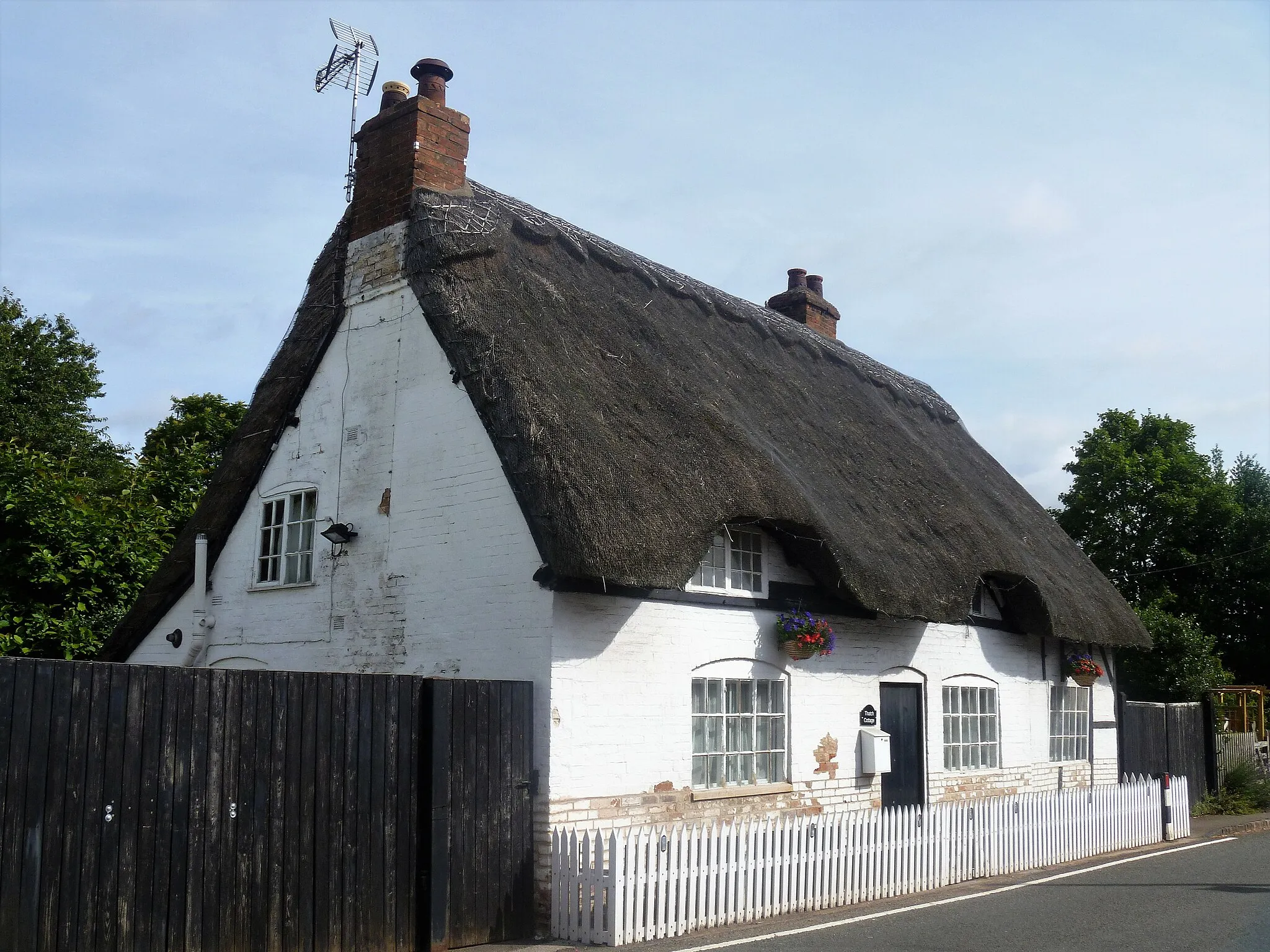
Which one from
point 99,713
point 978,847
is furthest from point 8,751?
point 978,847

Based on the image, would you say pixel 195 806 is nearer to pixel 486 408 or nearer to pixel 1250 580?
pixel 486 408

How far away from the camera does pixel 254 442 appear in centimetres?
1344

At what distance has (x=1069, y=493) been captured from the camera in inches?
1577

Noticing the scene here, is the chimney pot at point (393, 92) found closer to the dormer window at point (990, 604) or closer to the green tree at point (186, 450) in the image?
the green tree at point (186, 450)

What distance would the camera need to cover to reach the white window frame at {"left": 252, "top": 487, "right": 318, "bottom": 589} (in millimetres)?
12250

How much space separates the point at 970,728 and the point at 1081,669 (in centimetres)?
291

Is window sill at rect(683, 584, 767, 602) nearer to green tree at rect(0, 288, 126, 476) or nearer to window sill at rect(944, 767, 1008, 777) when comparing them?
window sill at rect(944, 767, 1008, 777)

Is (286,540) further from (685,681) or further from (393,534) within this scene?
(685,681)

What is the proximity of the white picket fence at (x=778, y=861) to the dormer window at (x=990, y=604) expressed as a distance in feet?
8.36

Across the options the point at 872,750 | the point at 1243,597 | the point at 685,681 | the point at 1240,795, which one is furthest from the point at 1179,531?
the point at 685,681

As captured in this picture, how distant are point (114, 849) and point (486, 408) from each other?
4.83 m

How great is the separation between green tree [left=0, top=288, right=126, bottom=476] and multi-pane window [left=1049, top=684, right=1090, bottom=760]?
78.1 ft

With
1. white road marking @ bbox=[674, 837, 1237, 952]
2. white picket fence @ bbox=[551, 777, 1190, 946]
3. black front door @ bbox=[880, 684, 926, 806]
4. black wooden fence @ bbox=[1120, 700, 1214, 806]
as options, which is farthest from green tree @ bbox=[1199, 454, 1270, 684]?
black front door @ bbox=[880, 684, 926, 806]

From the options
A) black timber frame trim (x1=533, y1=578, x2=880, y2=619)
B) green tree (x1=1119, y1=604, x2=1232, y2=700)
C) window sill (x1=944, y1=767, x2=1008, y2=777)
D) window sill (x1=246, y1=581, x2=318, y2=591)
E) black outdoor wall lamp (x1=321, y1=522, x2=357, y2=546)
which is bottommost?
window sill (x1=944, y1=767, x2=1008, y2=777)
